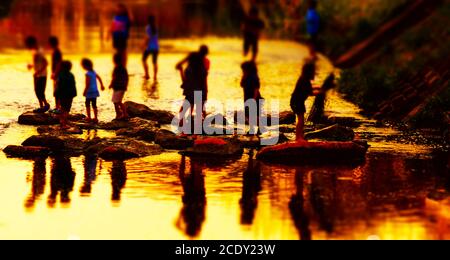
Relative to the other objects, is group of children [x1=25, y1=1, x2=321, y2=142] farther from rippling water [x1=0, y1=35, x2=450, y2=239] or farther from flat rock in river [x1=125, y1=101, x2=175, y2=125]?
rippling water [x1=0, y1=35, x2=450, y2=239]

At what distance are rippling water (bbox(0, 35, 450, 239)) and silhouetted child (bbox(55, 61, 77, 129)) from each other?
701mm

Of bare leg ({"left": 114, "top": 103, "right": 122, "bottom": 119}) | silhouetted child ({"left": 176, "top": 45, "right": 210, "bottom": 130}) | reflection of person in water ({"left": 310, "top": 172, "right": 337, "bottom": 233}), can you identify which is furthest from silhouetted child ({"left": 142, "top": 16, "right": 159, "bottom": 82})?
reflection of person in water ({"left": 310, "top": 172, "right": 337, "bottom": 233})

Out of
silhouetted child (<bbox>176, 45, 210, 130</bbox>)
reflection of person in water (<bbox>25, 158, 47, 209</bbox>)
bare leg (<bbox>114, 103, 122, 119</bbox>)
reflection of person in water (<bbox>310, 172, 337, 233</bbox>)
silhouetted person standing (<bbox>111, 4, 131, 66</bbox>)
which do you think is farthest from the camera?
silhouetted person standing (<bbox>111, 4, 131, 66</bbox>)

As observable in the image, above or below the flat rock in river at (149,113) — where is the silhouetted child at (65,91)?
above

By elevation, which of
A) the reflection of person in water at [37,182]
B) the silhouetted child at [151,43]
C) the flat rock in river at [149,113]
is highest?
the silhouetted child at [151,43]

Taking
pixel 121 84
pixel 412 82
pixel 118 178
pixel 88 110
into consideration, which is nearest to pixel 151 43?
pixel 412 82

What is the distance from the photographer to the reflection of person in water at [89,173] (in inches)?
628

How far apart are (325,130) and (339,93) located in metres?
7.26

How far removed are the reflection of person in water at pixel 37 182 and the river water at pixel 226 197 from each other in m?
0.01

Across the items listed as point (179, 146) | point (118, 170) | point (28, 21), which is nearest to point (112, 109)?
point (179, 146)

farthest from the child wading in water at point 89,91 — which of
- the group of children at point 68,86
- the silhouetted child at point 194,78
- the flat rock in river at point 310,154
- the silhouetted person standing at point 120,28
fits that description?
the silhouetted person standing at point 120,28

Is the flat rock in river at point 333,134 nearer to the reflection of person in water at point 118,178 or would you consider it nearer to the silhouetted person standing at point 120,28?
the reflection of person in water at point 118,178

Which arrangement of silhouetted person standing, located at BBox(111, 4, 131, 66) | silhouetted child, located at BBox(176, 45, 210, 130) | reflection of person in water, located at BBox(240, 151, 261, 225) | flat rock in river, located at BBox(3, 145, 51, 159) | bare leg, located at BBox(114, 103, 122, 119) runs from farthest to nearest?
silhouetted person standing, located at BBox(111, 4, 131, 66) < bare leg, located at BBox(114, 103, 122, 119) < silhouetted child, located at BBox(176, 45, 210, 130) < flat rock in river, located at BBox(3, 145, 51, 159) < reflection of person in water, located at BBox(240, 151, 261, 225)

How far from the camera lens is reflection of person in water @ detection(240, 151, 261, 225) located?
1445 centimetres
